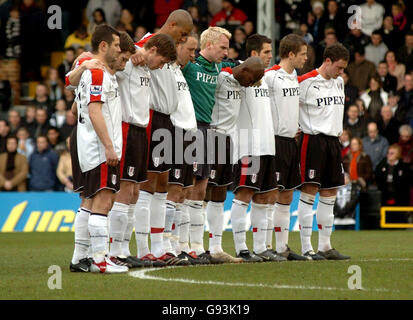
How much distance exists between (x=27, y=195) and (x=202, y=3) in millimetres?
7232

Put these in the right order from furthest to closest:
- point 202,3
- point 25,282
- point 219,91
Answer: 1. point 202,3
2. point 219,91
3. point 25,282

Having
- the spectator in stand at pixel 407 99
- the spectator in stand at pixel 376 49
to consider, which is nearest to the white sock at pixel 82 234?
the spectator in stand at pixel 407 99

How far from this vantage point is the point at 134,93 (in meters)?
9.52

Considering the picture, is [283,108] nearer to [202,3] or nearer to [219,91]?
[219,91]

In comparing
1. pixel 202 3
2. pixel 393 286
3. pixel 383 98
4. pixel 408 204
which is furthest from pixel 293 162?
pixel 202 3

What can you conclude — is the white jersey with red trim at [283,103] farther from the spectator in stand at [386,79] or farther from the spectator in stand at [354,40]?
the spectator in stand at [354,40]

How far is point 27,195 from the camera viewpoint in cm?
1791

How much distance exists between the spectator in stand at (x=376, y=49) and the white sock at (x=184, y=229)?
1157 centimetres

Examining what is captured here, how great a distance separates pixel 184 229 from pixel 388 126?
9.71m

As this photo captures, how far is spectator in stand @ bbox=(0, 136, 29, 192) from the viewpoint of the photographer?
19.1 metres

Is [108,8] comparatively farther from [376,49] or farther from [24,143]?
[376,49]

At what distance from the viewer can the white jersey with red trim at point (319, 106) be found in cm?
1099

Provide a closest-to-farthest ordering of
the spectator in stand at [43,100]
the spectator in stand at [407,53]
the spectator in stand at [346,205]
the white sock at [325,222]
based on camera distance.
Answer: the white sock at [325,222], the spectator in stand at [346,205], the spectator in stand at [407,53], the spectator in stand at [43,100]

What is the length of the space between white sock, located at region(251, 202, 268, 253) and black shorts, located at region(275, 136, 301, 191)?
37cm
